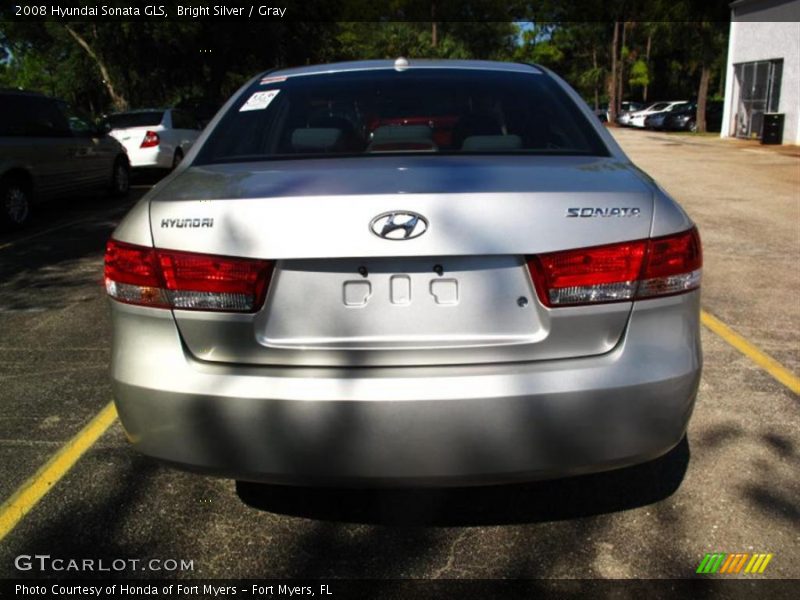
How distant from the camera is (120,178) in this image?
12555mm

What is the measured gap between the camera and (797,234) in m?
8.80

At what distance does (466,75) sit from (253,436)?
2092mm

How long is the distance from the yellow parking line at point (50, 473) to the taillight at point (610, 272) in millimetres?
2161

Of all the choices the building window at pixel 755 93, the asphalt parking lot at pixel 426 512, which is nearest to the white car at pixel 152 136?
the asphalt parking lot at pixel 426 512

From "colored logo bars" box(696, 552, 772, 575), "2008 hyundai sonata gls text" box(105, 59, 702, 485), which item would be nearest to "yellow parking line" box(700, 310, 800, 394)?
"colored logo bars" box(696, 552, 772, 575)

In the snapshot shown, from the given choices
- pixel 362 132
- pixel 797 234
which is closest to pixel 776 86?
pixel 797 234

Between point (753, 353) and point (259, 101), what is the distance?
3.25m

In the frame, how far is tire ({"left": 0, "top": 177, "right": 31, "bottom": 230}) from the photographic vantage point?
905cm

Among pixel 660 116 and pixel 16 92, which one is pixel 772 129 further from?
pixel 16 92

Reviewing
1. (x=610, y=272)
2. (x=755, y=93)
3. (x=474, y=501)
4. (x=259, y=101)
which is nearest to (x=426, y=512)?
(x=474, y=501)

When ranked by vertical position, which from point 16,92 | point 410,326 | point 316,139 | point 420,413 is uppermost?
point 16,92

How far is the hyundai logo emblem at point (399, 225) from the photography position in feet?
7.32

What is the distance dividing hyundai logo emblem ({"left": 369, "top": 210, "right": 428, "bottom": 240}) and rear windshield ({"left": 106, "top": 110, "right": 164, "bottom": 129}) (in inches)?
534

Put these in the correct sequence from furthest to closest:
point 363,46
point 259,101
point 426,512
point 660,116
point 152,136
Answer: point 363,46
point 660,116
point 152,136
point 259,101
point 426,512
